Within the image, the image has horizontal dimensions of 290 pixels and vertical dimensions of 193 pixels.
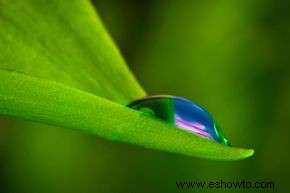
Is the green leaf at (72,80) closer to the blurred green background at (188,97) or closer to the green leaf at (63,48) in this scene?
the green leaf at (63,48)

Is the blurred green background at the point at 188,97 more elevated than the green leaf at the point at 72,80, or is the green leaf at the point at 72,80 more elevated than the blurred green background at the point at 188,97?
the green leaf at the point at 72,80

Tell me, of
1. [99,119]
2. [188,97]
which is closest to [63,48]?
[99,119]

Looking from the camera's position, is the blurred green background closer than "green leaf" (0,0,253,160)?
No

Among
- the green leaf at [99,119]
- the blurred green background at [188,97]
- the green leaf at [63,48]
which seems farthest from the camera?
the blurred green background at [188,97]

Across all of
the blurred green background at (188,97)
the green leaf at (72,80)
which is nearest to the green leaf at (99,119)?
the green leaf at (72,80)

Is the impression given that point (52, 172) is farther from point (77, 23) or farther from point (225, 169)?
point (77, 23)

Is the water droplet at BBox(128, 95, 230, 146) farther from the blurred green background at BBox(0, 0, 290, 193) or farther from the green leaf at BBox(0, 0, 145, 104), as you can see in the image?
the blurred green background at BBox(0, 0, 290, 193)

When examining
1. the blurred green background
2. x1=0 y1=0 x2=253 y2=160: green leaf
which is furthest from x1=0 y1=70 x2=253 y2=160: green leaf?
the blurred green background

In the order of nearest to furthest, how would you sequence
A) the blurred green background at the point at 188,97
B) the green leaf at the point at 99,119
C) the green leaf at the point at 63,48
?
the green leaf at the point at 99,119 < the green leaf at the point at 63,48 < the blurred green background at the point at 188,97
